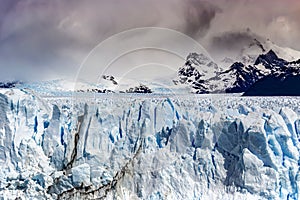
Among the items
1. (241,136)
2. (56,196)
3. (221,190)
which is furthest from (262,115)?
(56,196)

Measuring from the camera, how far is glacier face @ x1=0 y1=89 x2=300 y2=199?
36.0 ft

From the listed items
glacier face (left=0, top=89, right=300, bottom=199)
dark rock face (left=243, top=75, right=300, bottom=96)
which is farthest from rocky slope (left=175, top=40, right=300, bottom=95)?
glacier face (left=0, top=89, right=300, bottom=199)

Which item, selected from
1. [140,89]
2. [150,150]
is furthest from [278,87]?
[150,150]

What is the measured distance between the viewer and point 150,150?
473 inches

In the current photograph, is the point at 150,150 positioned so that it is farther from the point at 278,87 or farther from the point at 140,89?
the point at 140,89

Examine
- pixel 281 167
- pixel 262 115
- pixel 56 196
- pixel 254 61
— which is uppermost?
pixel 254 61

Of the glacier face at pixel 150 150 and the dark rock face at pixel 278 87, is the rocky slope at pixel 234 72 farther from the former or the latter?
the glacier face at pixel 150 150

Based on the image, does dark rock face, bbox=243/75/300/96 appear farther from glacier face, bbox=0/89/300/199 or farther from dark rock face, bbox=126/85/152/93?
dark rock face, bbox=126/85/152/93

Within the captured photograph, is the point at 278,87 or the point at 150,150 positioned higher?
the point at 278,87

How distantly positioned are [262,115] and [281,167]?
127cm

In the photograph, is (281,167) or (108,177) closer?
(281,167)

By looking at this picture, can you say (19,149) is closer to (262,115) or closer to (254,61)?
(262,115)

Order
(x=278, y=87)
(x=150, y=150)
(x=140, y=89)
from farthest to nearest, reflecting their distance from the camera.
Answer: (x=140, y=89) < (x=278, y=87) < (x=150, y=150)

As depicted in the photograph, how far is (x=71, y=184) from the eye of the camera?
38.7 ft
